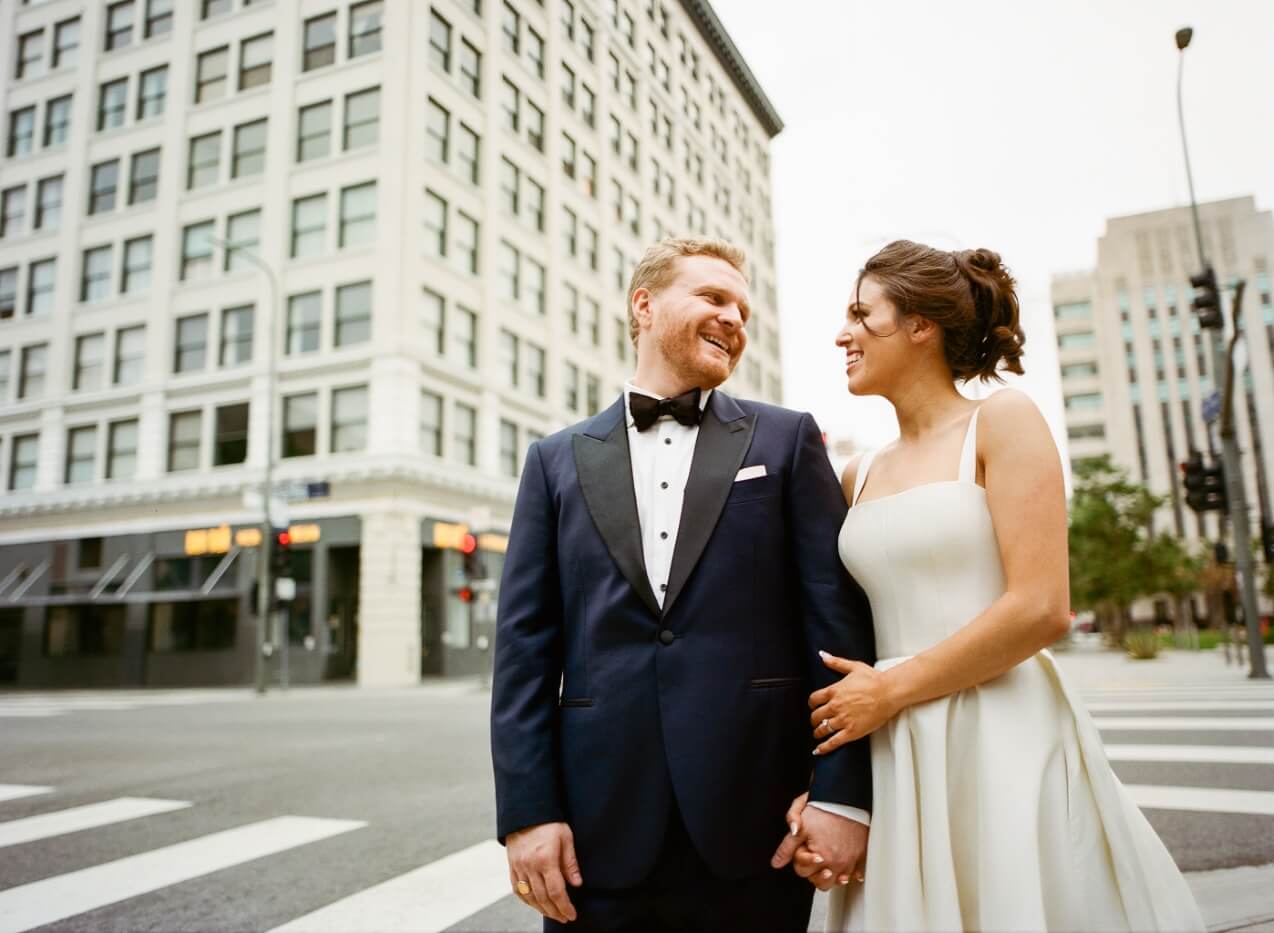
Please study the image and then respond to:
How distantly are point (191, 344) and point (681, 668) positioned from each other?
2727cm

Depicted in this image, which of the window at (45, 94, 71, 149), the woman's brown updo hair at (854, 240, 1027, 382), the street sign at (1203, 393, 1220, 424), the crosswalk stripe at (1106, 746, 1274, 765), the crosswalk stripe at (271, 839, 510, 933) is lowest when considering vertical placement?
the crosswalk stripe at (271, 839, 510, 933)

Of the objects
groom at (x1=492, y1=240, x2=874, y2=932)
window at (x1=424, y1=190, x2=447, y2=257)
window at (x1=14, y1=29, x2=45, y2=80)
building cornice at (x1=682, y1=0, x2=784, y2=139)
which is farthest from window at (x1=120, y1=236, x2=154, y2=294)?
groom at (x1=492, y1=240, x2=874, y2=932)

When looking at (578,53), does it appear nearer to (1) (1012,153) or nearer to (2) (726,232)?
(2) (726,232)

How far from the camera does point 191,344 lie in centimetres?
2569

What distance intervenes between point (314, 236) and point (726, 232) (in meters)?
23.6

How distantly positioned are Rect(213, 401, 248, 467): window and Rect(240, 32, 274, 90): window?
31.5 ft

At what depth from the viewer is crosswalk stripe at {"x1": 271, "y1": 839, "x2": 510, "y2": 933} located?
12.2 feet

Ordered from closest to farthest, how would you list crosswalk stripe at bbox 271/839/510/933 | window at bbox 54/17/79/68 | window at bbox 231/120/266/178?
crosswalk stripe at bbox 271/839/510/933 → window at bbox 231/120/266/178 → window at bbox 54/17/79/68

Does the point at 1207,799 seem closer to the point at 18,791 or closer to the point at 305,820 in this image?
the point at 305,820

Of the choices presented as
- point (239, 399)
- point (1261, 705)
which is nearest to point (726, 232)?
point (239, 399)

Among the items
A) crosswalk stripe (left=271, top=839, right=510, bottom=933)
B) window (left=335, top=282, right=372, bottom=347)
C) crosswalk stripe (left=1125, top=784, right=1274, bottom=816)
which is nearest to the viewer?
crosswalk stripe (left=271, top=839, right=510, bottom=933)

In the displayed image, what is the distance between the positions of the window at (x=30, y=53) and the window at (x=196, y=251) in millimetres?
6249

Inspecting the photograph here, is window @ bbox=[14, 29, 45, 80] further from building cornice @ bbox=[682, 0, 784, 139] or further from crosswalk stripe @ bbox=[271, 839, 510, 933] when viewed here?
crosswalk stripe @ bbox=[271, 839, 510, 933]

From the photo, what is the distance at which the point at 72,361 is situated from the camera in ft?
85.4
